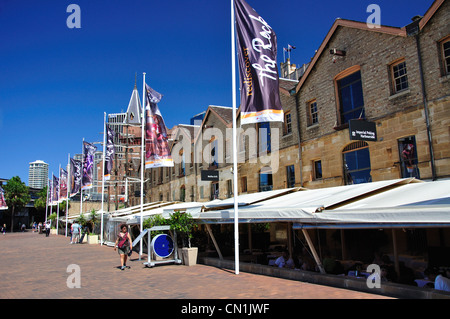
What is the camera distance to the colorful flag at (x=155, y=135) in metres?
17.7

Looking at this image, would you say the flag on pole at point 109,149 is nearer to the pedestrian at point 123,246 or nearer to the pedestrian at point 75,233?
the pedestrian at point 75,233

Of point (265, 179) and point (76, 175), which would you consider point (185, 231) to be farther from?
point (76, 175)

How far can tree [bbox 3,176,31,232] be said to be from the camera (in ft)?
219

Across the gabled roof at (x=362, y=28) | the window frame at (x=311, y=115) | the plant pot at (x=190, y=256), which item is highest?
the gabled roof at (x=362, y=28)

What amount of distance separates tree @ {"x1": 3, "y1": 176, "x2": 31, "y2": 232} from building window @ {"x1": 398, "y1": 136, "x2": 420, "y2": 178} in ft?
226

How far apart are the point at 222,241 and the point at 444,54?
11778 mm

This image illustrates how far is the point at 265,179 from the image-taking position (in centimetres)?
2256

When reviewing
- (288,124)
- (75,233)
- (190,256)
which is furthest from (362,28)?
(75,233)

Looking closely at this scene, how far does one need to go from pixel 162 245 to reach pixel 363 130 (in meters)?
9.47

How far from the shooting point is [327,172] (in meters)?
17.9

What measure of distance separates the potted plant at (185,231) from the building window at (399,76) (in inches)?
401

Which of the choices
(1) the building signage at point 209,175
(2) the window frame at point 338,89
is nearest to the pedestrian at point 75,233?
(1) the building signage at point 209,175

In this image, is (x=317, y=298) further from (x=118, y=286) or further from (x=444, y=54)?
(x=444, y=54)
